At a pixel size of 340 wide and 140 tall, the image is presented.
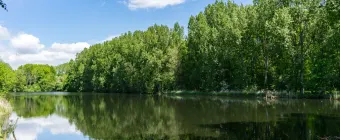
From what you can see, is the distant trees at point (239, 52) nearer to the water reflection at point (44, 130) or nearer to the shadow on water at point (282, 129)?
the shadow on water at point (282, 129)

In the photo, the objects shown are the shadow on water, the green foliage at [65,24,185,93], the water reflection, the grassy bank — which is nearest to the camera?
the shadow on water

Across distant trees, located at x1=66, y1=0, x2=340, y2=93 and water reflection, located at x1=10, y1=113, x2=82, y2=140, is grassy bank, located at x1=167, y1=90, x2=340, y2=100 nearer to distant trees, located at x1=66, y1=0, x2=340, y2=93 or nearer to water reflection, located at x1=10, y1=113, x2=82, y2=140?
distant trees, located at x1=66, y1=0, x2=340, y2=93

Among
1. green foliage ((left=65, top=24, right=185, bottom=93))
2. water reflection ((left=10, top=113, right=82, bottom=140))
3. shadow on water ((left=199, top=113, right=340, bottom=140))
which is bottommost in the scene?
water reflection ((left=10, top=113, right=82, bottom=140))

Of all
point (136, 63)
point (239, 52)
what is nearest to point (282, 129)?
point (239, 52)

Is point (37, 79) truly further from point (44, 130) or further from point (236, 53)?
point (44, 130)

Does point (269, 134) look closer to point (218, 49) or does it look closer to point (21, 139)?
point (21, 139)

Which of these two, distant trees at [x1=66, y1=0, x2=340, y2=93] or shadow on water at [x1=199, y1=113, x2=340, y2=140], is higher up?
distant trees at [x1=66, y1=0, x2=340, y2=93]

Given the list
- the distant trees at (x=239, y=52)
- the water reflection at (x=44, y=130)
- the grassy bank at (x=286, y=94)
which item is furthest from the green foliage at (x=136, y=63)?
the water reflection at (x=44, y=130)

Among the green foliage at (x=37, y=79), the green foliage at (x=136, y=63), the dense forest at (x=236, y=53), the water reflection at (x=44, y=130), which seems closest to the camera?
the water reflection at (x=44, y=130)

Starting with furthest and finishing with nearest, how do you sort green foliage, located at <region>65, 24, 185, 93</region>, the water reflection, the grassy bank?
green foliage, located at <region>65, 24, 185, 93</region>, the grassy bank, the water reflection

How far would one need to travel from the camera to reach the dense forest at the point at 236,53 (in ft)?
159

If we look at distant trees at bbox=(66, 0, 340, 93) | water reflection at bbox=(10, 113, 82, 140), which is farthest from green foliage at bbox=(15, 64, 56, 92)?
water reflection at bbox=(10, 113, 82, 140)

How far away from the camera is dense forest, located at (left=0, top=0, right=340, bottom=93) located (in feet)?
159

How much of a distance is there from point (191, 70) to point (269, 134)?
58201 millimetres
